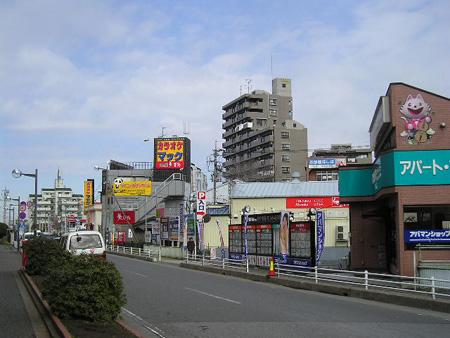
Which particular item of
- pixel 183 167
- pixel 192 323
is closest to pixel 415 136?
pixel 192 323

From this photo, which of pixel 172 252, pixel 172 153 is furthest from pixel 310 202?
pixel 172 153

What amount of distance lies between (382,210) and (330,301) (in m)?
11.4

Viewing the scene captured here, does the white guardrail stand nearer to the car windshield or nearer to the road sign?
the road sign

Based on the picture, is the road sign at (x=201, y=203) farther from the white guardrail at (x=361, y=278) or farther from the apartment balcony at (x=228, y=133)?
the apartment balcony at (x=228, y=133)

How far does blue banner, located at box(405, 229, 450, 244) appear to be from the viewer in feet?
69.2

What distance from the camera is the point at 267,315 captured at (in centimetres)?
1315

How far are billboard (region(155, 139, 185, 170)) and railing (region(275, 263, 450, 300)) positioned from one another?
6768 cm

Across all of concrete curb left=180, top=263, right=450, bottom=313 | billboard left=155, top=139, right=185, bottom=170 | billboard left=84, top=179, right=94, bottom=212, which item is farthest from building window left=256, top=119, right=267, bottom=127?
concrete curb left=180, top=263, right=450, bottom=313

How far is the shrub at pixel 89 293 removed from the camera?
33.2ft

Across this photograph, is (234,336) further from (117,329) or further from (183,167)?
(183,167)

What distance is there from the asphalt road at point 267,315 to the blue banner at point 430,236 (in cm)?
488

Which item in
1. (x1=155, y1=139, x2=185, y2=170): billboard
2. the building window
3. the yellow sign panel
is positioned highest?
the building window

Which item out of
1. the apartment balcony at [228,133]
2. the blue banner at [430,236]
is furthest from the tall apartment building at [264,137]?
the blue banner at [430,236]

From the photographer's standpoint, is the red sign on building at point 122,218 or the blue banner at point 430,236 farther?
the red sign on building at point 122,218
